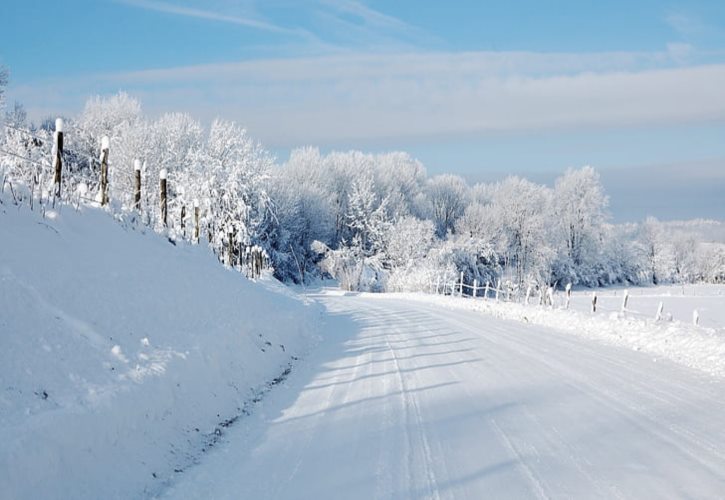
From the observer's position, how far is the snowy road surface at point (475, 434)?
17.4 ft

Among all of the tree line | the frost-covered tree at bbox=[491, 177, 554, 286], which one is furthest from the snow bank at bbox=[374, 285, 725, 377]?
the frost-covered tree at bbox=[491, 177, 554, 286]

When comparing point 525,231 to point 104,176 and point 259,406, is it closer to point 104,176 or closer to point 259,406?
point 104,176

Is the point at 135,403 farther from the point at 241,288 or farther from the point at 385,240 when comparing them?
the point at 385,240

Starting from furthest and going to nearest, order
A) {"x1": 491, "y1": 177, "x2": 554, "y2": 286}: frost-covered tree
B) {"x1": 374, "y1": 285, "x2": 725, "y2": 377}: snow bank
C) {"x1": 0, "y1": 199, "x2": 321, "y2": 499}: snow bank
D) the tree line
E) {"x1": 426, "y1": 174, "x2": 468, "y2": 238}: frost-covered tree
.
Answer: {"x1": 426, "y1": 174, "x2": 468, "y2": 238}: frost-covered tree → {"x1": 491, "y1": 177, "x2": 554, "y2": 286}: frost-covered tree → the tree line → {"x1": 374, "y1": 285, "x2": 725, "y2": 377}: snow bank → {"x1": 0, "y1": 199, "x2": 321, "y2": 499}: snow bank

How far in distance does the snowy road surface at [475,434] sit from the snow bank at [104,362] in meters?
0.51


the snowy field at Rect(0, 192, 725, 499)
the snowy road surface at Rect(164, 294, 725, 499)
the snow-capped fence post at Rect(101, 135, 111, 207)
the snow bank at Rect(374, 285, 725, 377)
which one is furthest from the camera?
the snow bank at Rect(374, 285, 725, 377)

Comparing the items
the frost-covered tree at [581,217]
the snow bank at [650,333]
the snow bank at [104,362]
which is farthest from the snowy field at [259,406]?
the frost-covered tree at [581,217]

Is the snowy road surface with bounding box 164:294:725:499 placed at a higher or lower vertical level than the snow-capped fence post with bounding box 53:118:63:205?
lower

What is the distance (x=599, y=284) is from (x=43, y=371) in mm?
81436

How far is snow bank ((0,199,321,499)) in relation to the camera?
15.8 ft

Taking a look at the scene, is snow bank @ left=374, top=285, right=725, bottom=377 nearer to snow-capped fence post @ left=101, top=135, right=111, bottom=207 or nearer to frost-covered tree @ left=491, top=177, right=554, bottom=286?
snow-capped fence post @ left=101, top=135, right=111, bottom=207

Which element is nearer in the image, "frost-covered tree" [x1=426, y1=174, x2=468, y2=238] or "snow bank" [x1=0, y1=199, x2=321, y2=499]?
"snow bank" [x1=0, y1=199, x2=321, y2=499]

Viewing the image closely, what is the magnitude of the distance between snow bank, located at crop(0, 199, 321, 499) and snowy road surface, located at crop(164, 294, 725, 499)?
514mm

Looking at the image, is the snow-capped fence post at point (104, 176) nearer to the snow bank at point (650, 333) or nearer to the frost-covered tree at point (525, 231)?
the snow bank at point (650, 333)
